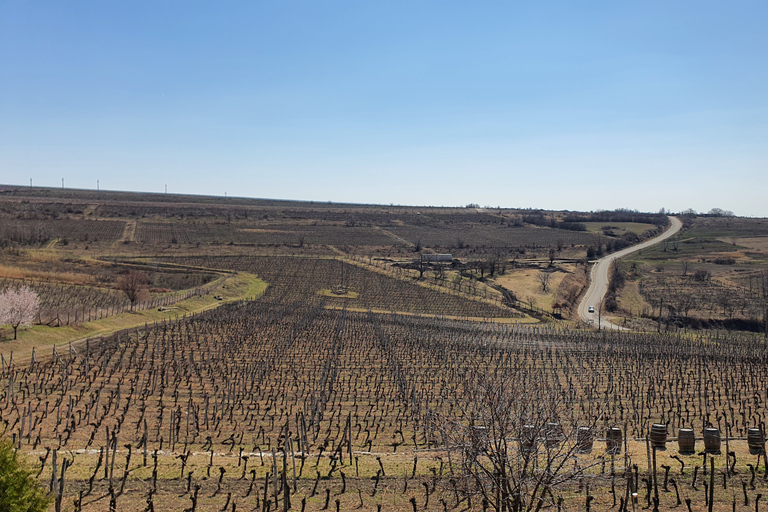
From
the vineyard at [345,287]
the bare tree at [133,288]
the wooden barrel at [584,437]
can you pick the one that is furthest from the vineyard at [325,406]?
the vineyard at [345,287]

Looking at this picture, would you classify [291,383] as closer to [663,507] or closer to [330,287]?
[663,507]

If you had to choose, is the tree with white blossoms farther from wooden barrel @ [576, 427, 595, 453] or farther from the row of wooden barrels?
wooden barrel @ [576, 427, 595, 453]

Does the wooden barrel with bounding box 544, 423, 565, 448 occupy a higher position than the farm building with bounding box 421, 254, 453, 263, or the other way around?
the wooden barrel with bounding box 544, 423, 565, 448

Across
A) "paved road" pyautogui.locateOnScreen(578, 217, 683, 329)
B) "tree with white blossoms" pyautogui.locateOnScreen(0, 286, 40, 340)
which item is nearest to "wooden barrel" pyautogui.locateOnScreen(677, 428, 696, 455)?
"tree with white blossoms" pyautogui.locateOnScreen(0, 286, 40, 340)

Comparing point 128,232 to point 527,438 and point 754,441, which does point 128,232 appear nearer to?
point 754,441

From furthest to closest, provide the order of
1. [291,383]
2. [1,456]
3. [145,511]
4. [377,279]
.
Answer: [377,279] → [291,383] → [145,511] → [1,456]

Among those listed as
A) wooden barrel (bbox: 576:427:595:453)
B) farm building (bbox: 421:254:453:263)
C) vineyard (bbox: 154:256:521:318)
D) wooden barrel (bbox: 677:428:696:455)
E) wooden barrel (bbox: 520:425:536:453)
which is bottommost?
vineyard (bbox: 154:256:521:318)

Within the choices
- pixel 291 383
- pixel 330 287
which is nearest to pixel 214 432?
pixel 291 383
